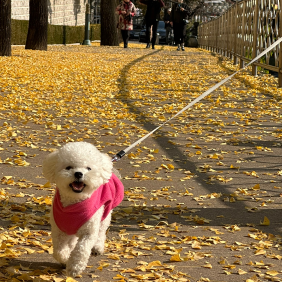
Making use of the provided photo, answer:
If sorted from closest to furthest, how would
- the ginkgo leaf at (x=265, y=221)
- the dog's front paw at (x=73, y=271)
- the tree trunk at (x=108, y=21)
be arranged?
the dog's front paw at (x=73, y=271) < the ginkgo leaf at (x=265, y=221) < the tree trunk at (x=108, y=21)

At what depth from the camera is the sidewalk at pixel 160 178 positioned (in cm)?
375

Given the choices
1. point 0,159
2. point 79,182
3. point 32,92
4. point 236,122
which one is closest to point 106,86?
point 32,92

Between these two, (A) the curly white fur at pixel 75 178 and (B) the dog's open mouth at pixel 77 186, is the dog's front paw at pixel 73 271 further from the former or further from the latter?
(B) the dog's open mouth at pixel 77 186

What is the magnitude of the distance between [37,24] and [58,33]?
9.54 m

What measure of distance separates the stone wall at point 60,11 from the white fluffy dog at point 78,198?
27162 mm

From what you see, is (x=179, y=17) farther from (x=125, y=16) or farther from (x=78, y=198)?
(x=78, y=198)

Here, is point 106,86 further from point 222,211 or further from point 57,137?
point 222,211

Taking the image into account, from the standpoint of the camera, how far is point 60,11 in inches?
1523

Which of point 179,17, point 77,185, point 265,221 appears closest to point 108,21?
point 179,17

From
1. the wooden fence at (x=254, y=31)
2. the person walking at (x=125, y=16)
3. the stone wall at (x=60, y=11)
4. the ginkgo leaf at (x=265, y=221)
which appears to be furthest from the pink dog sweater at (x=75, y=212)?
the stone wall at (x=60, y=11)

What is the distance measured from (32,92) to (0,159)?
5289 mm

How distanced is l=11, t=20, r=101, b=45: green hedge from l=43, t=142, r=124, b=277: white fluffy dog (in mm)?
23689

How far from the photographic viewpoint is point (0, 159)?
6.34 m

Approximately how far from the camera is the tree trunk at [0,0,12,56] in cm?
1769
